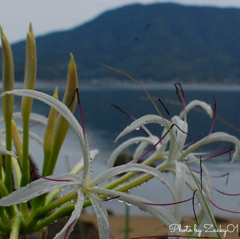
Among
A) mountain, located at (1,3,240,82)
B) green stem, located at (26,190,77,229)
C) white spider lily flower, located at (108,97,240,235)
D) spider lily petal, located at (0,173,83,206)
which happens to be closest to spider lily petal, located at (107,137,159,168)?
white spider lily flower, located at (108,97,240,235)

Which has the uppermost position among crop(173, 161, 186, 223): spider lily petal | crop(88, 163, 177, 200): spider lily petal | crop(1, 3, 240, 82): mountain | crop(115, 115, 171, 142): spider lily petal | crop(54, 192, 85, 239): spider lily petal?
crop(1, 3, 240, 82): mountain

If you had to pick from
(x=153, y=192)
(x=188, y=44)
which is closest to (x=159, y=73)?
(x=188, y=44)

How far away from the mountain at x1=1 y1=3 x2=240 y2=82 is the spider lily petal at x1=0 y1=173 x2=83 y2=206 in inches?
1592

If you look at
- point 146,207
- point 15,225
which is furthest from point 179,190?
point 15,225

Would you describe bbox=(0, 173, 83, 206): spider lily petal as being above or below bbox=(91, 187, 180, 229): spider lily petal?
above

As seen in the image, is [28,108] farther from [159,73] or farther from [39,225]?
[159,73]

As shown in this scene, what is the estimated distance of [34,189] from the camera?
343mm

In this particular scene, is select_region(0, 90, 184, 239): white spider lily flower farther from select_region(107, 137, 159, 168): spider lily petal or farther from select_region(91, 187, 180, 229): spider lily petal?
select_region(107, 137, 159, 168): spider lily petal

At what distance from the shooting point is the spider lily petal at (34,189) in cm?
33

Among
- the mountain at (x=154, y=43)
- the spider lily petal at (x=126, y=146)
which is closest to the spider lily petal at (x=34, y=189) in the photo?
the spider lily petal at (x=126, y=146)

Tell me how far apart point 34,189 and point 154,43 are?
50.7 metres

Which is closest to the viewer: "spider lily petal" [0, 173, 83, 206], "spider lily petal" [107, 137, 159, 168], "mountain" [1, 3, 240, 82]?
"spider lily petal" [0, 173, 83, 206]

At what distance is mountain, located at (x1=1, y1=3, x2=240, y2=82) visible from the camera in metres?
43.5

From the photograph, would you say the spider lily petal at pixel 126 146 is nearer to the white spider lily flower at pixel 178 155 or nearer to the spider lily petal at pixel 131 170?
the white spider lily flower at pixel 178 155
